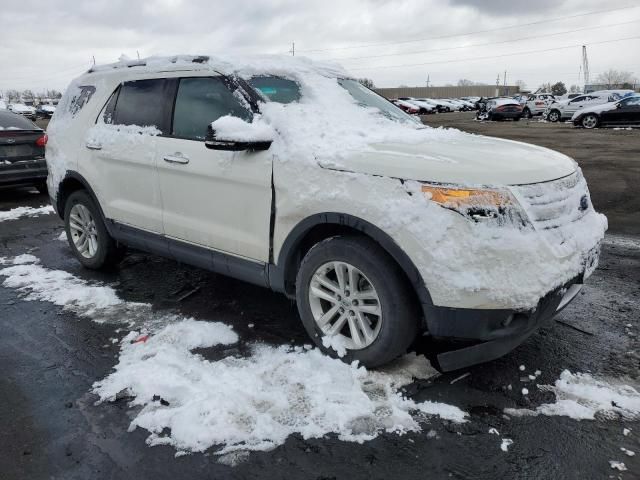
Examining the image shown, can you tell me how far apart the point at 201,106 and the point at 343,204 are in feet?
5.11

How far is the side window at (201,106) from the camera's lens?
3.75 metres

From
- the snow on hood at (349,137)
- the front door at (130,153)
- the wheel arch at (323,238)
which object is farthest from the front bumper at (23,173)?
the wheel arch at (323,238)

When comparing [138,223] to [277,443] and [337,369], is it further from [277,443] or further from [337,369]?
[277,443]

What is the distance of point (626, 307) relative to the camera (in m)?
4.30

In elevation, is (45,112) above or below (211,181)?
above

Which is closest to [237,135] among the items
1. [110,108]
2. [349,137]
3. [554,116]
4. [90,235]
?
[349,137]

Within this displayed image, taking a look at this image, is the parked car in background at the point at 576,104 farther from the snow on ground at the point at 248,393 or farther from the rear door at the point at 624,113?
the snow on ground at the point at 248,393

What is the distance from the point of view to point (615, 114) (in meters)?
22.8

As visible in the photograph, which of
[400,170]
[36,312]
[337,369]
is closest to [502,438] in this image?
[337,369]

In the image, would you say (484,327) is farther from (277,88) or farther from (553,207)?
(277,88)

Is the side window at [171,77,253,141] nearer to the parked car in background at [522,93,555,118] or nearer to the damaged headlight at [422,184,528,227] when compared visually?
the damaged headlight at [422,184,528,227]

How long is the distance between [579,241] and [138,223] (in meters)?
3.34

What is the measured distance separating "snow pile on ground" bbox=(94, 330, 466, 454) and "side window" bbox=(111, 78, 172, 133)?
1834 millimetres

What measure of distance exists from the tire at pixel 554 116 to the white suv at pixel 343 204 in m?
28.4
